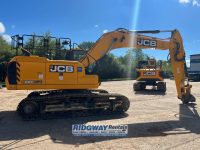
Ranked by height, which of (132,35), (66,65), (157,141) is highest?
(132,35)

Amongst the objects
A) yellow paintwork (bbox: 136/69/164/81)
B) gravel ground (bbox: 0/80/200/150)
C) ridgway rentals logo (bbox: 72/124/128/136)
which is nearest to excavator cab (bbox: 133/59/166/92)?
yellow paintwork (bbox: 136/69/164/81)

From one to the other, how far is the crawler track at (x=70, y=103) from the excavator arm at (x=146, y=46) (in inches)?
54.1

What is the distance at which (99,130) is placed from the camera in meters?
8.91

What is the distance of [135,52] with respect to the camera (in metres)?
87.9

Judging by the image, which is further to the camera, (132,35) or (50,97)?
Answer: (132,35)

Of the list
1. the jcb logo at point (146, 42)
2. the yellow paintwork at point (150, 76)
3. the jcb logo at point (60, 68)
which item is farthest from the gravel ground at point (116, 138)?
the yellow paintwork at point (150, 76)

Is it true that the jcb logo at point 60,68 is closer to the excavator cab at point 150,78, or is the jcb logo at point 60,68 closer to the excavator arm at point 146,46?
the excavator arm at point 146,46

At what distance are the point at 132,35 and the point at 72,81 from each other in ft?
11.5

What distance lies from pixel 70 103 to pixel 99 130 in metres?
2.35

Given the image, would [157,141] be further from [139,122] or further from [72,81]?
[72,81]

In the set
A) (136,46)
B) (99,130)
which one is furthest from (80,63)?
(99,130)

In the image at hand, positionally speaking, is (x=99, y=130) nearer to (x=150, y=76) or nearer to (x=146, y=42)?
(x=146, y=42)

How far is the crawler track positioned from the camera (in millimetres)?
10398

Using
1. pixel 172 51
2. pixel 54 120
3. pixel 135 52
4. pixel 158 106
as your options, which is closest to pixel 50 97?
pixel 54 120
